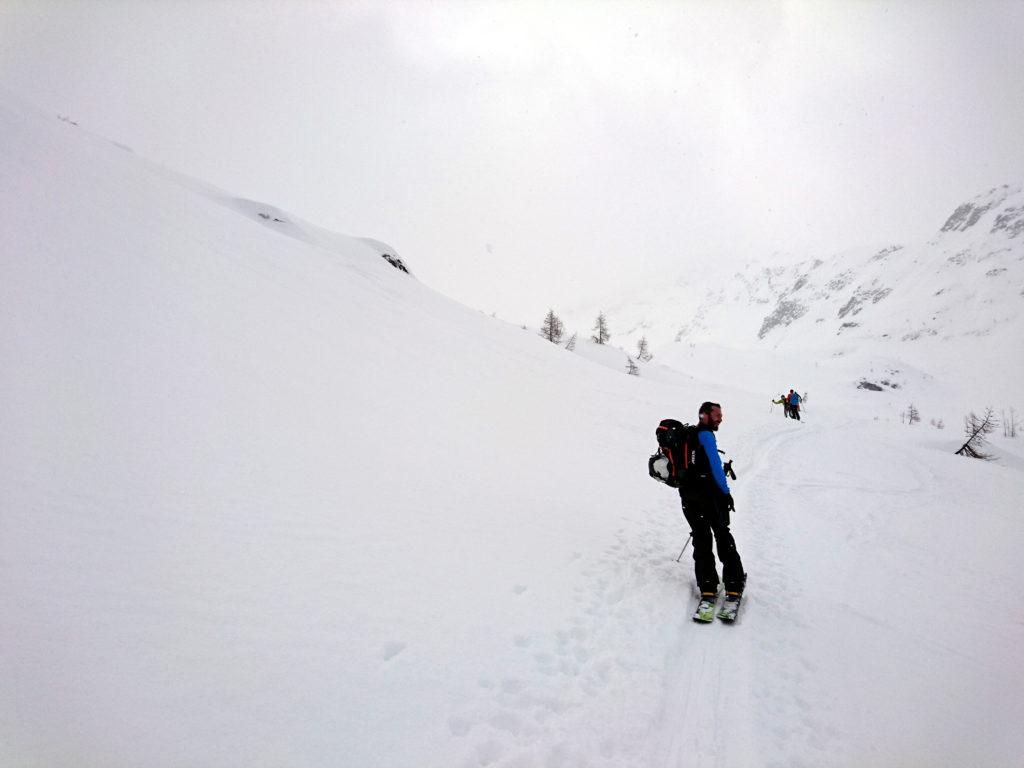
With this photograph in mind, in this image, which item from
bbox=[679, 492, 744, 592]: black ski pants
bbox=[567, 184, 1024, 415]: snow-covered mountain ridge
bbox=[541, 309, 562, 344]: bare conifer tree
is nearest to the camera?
bbox=[679, 492, 744, 592]: black ski pants

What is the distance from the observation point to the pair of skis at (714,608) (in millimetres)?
4445

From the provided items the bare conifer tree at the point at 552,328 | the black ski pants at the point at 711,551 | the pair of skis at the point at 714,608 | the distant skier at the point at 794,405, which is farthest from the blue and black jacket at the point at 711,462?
the bare conifer tree at the point at 552,328

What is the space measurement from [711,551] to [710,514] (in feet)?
1.33

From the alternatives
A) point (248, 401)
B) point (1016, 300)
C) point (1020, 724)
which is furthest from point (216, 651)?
point (1016, 300)

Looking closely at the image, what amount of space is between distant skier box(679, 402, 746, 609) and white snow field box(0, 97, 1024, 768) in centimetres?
42

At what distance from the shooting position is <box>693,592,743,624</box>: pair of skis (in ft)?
14.6

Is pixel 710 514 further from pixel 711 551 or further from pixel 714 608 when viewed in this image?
pixel 714 608

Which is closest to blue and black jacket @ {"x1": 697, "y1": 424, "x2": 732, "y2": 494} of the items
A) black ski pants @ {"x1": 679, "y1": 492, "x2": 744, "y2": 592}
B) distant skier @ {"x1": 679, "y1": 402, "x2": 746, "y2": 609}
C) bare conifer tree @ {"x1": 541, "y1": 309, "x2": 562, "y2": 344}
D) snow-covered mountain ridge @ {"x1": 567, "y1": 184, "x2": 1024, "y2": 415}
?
distant skier @ {"x1": 679, "y1": 402, "x2": 746, "y2": 609}

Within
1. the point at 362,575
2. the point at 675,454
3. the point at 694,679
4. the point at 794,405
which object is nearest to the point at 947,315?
the point at 794,405

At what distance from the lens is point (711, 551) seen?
4.76 metres

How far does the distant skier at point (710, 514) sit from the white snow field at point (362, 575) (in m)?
0.42

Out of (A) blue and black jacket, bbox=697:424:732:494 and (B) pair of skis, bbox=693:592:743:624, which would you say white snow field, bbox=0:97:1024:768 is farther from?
(A) blue and black jacket, bbox=697:424:732:494

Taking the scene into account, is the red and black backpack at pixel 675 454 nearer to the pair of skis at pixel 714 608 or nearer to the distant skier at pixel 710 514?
the distant skier at pixel 710 514

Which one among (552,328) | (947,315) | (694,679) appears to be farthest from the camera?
(947,315)
